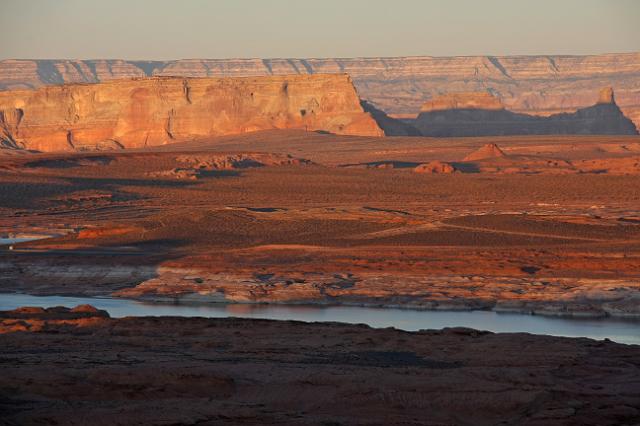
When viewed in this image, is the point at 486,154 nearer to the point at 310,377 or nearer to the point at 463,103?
the point at 463,103

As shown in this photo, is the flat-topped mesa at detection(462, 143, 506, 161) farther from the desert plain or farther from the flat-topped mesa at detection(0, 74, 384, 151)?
the flat-topped mesa at detection(0, 74, 384, 151)

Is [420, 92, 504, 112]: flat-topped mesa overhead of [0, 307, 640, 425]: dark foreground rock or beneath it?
beneath

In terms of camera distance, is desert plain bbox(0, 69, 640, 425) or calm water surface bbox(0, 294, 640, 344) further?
calm water surface bbox(0, 294, 640, 344)

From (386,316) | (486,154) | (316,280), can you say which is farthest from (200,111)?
(386,316)

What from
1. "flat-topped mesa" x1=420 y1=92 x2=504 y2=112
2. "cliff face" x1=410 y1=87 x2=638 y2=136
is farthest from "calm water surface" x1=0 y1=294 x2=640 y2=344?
"flat-topped mesa" x1=420 y1=92 x2=504 y2=112

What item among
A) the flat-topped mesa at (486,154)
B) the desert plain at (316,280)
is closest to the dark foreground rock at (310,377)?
the desert plain at (316,280)
